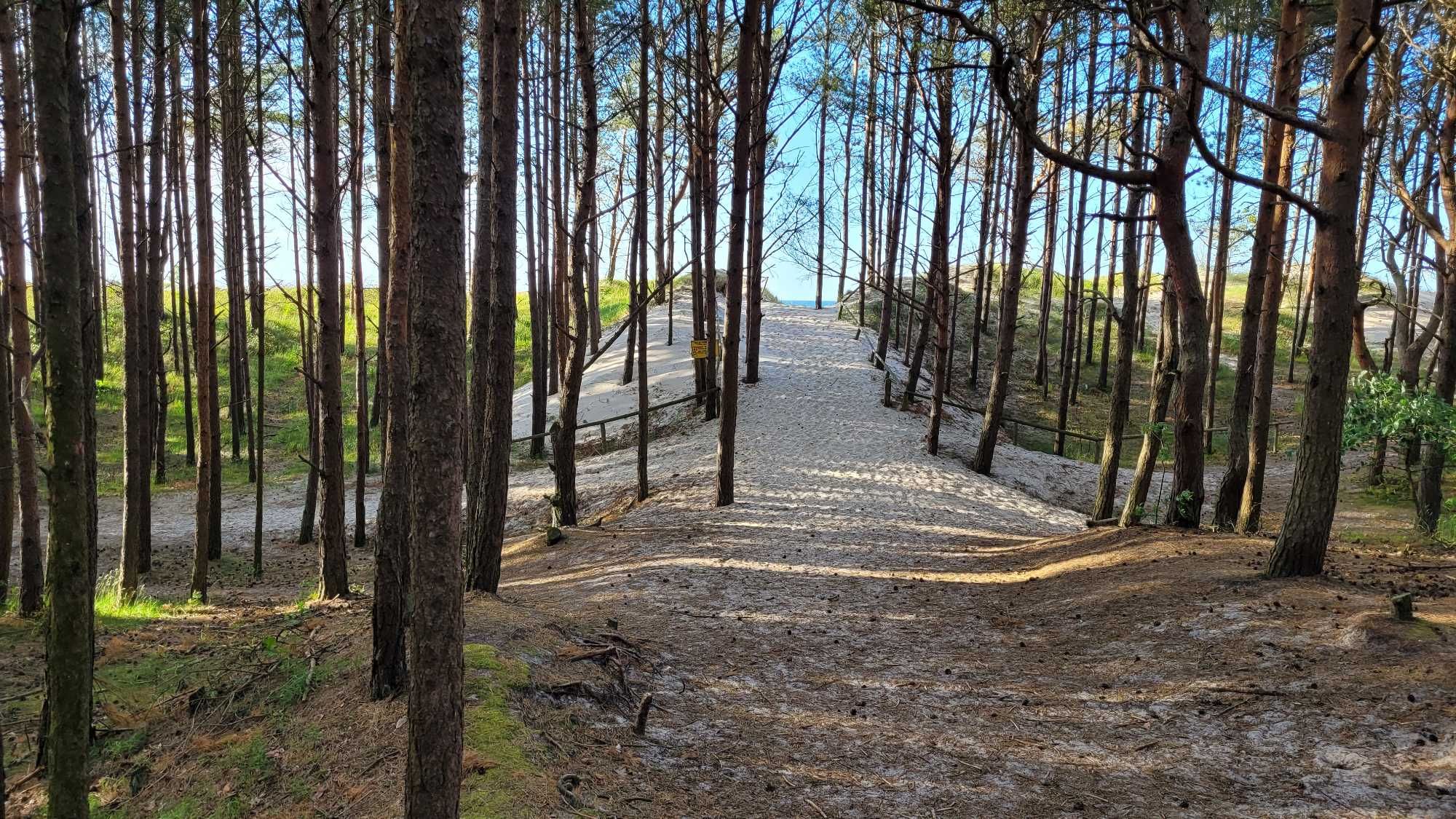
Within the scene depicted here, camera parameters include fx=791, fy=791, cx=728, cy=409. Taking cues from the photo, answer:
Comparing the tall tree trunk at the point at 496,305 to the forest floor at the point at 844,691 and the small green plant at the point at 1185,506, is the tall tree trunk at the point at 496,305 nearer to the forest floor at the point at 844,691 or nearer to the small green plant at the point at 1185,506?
the forest floor at the point at 844,691

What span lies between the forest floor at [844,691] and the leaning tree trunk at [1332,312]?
1.39 feet

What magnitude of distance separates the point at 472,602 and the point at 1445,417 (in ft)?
24.3

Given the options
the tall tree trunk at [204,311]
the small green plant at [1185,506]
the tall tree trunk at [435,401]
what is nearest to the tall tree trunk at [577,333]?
the tall tree trunk at [204,311]

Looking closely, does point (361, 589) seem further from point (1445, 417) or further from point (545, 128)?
point (545, 128)

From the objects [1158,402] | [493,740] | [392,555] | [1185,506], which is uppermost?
[1158,402]

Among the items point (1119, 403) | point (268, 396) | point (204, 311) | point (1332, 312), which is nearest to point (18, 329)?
point (204, 311)

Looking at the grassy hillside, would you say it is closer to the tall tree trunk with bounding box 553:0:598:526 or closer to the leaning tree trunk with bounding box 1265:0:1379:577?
the tall tree trunk with bounding box 553:0:598:526

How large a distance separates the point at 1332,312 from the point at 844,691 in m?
4.74

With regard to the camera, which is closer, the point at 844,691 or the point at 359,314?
the point at 844,691

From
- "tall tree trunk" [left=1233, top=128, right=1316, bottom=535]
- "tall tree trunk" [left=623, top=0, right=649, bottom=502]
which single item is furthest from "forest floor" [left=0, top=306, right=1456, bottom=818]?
"tall tree trunk" [left=623, top=0, right=649, bottom=502]

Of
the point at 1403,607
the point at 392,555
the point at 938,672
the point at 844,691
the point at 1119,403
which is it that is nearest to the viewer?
the point at 392,555

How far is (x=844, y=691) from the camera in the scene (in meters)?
5.59

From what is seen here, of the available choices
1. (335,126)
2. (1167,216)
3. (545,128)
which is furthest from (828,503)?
(545,128)

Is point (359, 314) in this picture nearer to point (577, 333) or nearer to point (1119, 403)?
point (577, 333)
